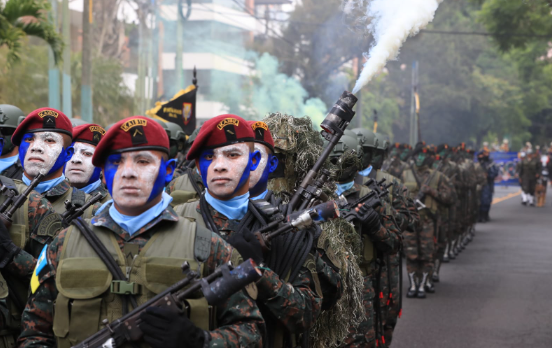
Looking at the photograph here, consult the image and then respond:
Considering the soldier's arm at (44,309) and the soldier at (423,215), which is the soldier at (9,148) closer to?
the soldier's arm at (44,309)

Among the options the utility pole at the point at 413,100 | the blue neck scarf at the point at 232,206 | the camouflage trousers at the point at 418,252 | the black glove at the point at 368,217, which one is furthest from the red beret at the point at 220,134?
the utility pole at the point at 413,100

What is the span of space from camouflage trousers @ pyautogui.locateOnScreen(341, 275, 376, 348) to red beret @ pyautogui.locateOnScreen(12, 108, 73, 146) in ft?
10.1

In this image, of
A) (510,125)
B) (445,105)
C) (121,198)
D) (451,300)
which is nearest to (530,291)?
(451,300)

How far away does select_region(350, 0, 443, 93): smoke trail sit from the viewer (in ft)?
18.5

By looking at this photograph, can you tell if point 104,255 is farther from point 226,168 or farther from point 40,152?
point 40,152

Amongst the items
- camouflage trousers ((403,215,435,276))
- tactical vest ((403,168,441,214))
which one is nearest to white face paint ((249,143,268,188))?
camouflage trousers ((403,215,435,276))

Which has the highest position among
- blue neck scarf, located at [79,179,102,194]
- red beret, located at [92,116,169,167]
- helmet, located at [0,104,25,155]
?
helmet, located at [0,104,25,155]

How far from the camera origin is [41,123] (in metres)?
5.28

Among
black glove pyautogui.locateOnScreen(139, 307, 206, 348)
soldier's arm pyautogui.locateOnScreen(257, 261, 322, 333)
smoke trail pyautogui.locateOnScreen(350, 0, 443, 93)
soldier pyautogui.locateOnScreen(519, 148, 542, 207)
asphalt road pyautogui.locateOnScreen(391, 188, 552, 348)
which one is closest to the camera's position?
black glove pyautogui.locateOnScreen(139, 307, 206, 348)

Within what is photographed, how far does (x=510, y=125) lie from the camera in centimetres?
6041

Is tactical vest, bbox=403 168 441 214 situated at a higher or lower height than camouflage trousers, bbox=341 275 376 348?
higher

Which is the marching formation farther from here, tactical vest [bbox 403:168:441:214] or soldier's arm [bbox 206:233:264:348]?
tactical vest [bbox 403:168:441:214]

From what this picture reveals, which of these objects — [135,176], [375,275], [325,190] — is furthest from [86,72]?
[135,176]

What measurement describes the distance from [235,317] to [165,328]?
1.31ft
